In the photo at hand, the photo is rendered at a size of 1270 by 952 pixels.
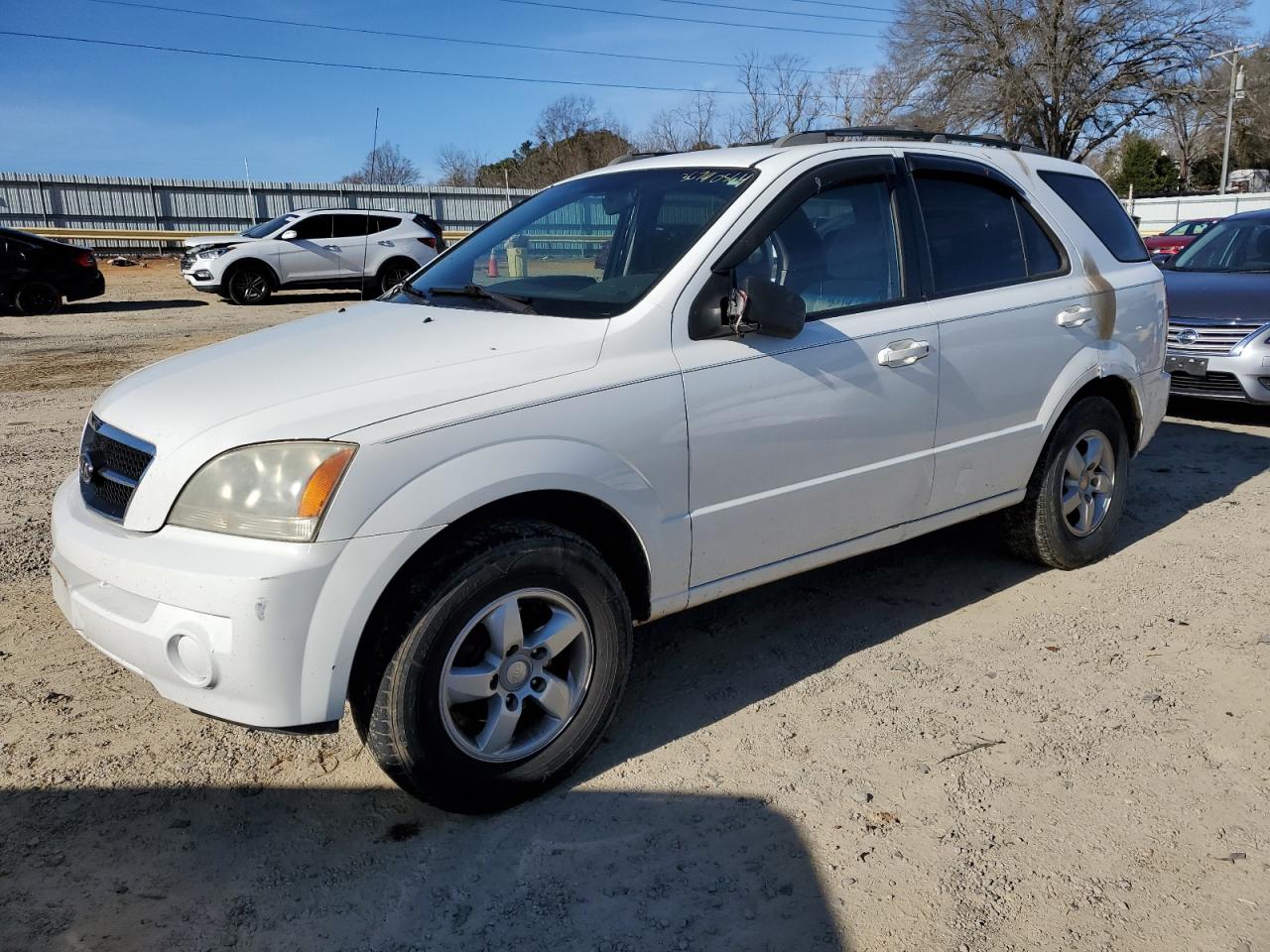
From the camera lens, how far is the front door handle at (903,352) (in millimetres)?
3789

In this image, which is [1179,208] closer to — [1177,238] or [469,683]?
[1177,238]

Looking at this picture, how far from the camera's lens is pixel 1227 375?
7.79 m

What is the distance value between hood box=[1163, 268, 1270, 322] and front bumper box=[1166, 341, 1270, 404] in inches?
12.7

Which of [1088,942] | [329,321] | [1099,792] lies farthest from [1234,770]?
[329,321]

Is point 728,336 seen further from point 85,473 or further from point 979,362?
point 85,473

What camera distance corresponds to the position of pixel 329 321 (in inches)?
150

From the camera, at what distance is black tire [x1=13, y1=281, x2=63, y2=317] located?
660 inches

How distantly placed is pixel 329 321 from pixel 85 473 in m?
0.99

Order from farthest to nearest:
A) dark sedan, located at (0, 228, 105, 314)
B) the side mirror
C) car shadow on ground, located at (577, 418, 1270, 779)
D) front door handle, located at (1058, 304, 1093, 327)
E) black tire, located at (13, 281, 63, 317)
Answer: black tire, located at (13, 281, 63, 317)
dark sedan, located at (0, 228, 105, 314)
front door handle, located at (1058, 304, 1093, 327)
car shadow on ground, located at (577, 418, 1270, 779)
the side mirror

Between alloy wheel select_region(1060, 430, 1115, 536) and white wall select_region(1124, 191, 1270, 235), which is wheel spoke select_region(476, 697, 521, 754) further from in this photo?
white wall select_region(1124, 191, 1270, 235)

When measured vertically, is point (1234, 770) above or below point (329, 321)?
below

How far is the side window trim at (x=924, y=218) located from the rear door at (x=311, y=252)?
1715 centimetres

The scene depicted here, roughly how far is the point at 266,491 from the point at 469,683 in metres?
0.75

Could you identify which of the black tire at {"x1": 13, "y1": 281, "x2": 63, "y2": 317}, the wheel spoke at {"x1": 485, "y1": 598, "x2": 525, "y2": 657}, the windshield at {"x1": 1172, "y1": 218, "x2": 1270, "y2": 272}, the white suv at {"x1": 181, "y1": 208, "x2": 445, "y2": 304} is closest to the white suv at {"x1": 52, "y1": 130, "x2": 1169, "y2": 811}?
the wheel spoke at {"x1": 485, "y1": 598, "x2": 525, "y2": 657}
